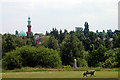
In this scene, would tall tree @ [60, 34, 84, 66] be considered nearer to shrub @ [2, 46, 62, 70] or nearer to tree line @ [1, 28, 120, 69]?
tree line @ [1, 28, 120, 69]

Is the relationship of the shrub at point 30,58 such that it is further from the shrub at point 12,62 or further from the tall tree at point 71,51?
the tall tree at point 71,51

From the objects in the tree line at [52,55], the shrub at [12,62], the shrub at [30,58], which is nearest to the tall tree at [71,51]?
the tree line at [52,55]

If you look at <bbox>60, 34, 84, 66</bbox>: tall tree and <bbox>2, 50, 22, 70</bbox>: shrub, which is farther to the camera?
<bbox>60, 34, 84, 66</bbox>: tall tree

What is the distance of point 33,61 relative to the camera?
37.3 metres

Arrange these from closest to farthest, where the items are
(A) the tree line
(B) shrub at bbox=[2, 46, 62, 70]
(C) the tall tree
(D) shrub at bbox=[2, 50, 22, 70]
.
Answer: (D) shrub at bbox=[2, 50, 22, 70] < (B) shrub at bbox=[2, 46, 62, 70] < (A) the tree line < (C) the tall tree

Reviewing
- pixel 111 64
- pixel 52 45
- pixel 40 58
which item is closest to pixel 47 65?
pixel 40 58

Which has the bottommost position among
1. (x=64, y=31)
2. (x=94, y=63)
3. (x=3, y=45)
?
(x=94, y=63)

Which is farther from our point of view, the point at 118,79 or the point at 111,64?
the point at 111,64

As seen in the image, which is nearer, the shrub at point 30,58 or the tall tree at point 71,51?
the shrub at point 30,58

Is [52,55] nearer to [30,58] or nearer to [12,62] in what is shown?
[30,58]

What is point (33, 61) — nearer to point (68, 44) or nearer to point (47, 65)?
point (47, 65)

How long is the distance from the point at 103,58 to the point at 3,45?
36.5 m

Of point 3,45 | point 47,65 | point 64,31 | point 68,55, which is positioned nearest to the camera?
point 47,65

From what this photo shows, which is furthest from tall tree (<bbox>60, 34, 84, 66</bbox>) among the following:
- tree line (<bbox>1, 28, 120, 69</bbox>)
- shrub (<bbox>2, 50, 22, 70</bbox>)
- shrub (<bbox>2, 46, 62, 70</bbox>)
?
shrub (<bbox>2, 50, 22, 70</bbox>)
